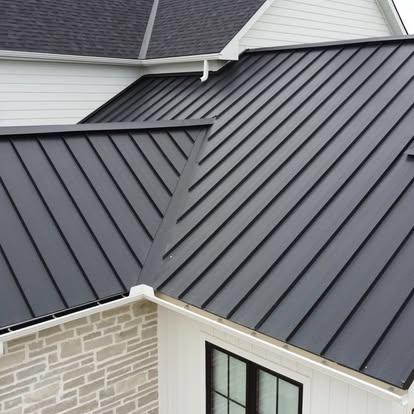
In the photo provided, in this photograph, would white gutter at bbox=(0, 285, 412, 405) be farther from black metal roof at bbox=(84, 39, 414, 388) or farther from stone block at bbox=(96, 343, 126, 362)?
stone block at bbox=(96, 343, 126, 362)

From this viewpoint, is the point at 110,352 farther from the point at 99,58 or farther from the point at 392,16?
the point at 392,16

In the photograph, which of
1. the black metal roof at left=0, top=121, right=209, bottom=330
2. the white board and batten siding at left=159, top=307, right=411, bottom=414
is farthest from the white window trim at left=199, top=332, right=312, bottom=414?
the black metal roof at left=0, top=121, right=209, bottom=330

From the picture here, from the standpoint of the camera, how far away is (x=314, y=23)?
11.6 m

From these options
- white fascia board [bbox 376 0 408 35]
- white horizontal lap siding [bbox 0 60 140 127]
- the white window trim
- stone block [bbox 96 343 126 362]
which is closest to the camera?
the white window trim

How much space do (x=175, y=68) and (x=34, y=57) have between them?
2769 millimetres

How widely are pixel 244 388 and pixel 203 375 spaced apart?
55cm

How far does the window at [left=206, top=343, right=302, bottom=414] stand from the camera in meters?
4.86

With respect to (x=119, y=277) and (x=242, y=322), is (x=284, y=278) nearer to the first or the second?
(x=242, y=322)

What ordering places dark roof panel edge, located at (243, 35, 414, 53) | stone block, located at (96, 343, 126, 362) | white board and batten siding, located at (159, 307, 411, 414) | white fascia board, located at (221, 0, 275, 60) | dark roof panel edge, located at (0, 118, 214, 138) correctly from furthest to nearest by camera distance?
white fascia board, located at (221, 0, 275, 60) < dark roof panel edge, located at (243, 35, 414, 53) < dark roof panel edge, located at (0, 118, 214, 138) < stone block, located at (96, 343, 126, 362) < white board and batten siding, located at (159, 307, 411, 414)

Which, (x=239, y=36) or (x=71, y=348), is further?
(x=239, y=36)

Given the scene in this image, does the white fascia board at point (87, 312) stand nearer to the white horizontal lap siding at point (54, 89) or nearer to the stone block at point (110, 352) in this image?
the stone block at point (110, 352)

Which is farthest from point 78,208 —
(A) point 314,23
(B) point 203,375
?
(A) point 314,23

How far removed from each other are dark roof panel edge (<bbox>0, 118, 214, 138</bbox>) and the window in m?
3.24

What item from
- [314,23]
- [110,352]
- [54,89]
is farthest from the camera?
[314,23]
